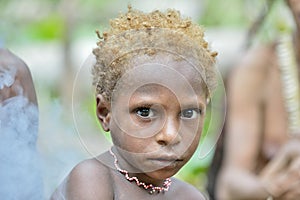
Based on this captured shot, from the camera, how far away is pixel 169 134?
140 centimetres

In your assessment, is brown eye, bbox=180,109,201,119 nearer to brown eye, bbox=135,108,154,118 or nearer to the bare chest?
brown eye, bbox=135,108,154,118

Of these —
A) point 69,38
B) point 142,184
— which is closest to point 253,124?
point 69,38

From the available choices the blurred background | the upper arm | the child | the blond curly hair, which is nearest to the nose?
the child

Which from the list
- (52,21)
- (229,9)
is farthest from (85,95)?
(229,9)

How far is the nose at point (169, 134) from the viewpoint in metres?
1.40

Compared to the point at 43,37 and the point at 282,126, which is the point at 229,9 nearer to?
the point at 43,37

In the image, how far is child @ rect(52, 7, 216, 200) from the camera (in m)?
1.41

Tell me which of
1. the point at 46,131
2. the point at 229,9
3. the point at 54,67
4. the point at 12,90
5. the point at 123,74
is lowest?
the point at 54,67

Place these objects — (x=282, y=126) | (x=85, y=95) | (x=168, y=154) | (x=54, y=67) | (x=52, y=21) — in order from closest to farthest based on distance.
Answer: (x=168, y=154)
(x=85, y=95)
(x=282, y=126)
(x=52, y=21)
(x=54, y=67)

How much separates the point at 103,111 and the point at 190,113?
0.53 ft

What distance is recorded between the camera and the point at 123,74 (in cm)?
143

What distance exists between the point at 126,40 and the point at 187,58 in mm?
109

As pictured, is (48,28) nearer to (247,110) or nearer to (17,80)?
(247,110)

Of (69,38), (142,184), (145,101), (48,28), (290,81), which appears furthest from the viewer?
(48,28)
